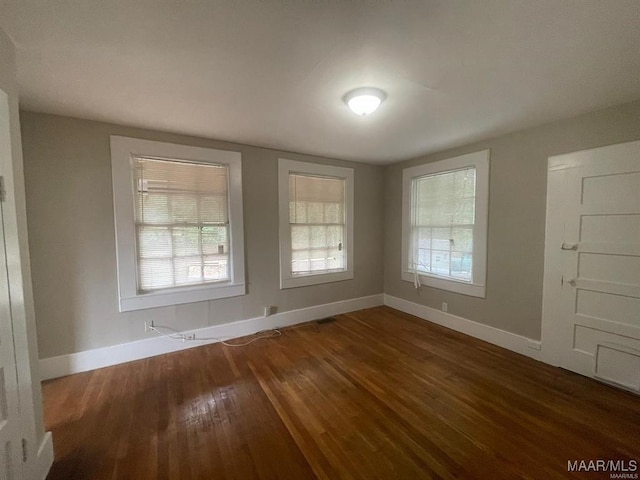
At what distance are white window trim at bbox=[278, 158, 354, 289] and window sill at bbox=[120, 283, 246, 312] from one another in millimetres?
650

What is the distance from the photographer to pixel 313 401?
2.02m

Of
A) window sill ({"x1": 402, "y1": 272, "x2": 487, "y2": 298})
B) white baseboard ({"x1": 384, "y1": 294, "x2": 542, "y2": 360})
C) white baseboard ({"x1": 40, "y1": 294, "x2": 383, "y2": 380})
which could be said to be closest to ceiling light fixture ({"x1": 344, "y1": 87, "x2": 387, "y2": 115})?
window sill ({"x1": 402, "y1": 272, "x2": 487, "y2": 298})

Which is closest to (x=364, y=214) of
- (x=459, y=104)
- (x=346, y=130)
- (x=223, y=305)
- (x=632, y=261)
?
(x=346, y=130)

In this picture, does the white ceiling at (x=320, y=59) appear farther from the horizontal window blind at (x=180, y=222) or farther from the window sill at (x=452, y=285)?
the window sill at (x=452, y=285)

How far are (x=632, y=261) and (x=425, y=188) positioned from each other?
2187 mm

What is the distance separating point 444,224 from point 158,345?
3821mm

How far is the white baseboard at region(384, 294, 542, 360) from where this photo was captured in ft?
8.84

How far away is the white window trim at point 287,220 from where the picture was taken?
11.4 ft

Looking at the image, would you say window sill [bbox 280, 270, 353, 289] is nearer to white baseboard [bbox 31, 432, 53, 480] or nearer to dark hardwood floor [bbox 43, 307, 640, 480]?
dark hardwood floor [bbox 43, 307, 640, 480]

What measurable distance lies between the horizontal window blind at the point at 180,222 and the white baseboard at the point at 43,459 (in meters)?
1.43

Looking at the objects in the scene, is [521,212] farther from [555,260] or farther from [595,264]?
[595,264]

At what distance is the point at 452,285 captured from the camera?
3404mm

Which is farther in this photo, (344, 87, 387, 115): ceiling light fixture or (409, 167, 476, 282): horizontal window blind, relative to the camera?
(409, 167, 476, 282): horizontal window blind

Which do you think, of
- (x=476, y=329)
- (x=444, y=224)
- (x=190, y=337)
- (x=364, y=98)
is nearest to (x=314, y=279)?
(x=190, y=337)
